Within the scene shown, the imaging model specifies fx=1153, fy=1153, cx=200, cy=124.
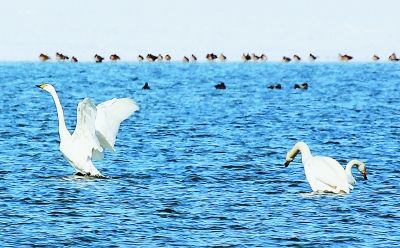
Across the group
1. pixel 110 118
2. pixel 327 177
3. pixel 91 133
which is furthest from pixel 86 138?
pixel 327 177

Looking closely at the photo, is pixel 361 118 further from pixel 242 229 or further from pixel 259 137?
pixel 242 229

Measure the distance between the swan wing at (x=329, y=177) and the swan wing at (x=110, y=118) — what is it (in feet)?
15.1

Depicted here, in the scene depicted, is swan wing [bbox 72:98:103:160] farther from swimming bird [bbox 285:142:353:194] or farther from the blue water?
swimming bird [bbox 285:142:353:194]

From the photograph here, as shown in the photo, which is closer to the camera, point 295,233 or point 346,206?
point 295,233

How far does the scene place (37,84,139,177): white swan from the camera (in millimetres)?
23172

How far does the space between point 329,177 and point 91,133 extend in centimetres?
508

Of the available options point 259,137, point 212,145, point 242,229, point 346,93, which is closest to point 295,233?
point 242,229

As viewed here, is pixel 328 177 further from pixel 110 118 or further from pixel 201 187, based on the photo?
pixel 110 118

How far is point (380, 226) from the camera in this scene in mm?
18188

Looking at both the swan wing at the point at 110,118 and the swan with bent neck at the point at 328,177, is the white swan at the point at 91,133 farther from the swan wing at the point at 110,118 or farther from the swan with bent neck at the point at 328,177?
the swan with bent neck at the point at 328,177

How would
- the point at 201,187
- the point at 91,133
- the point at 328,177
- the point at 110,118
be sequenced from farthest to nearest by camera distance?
the point at 110,118 → the point at 91,133 → the point at 201,187 → the point at 328,177

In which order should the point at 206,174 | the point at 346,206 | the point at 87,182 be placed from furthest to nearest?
the point at 206,174, the point at 87,182, the point at 346,206

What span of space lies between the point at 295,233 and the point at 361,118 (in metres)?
28.0

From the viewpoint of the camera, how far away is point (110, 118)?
2444cm
